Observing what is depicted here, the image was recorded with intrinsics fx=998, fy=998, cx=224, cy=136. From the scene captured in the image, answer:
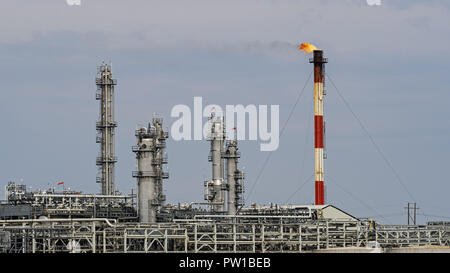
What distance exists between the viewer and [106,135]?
90.7 m

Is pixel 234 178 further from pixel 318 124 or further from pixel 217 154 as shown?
pixel 318 124

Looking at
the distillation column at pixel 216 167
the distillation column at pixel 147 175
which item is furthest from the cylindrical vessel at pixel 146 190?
the distillation column at pixel 216 167

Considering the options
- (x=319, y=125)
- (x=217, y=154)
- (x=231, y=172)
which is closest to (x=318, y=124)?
(x=319, y=125)

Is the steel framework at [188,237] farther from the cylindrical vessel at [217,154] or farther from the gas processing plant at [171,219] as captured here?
the cylindrical vessel at [217,154]

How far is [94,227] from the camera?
69.4 meters

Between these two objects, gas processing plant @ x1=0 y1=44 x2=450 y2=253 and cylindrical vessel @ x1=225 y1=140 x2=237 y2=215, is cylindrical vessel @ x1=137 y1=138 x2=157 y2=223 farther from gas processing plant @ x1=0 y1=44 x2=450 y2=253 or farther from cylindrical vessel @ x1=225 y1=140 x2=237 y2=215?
cylindrical vessel @ x1=225 y1=140 x2=237 y2=215

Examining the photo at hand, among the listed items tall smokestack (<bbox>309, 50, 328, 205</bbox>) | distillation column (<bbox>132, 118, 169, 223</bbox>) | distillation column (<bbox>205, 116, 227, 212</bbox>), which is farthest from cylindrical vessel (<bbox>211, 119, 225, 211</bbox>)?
distillation column (<bbox>132, 118, 169, 223</bbox>)

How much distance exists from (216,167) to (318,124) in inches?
560

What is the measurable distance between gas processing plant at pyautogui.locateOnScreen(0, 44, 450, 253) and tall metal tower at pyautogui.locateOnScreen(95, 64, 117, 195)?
0.09 metres

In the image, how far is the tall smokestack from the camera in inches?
3558

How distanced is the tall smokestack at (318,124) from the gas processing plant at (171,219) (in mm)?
91
